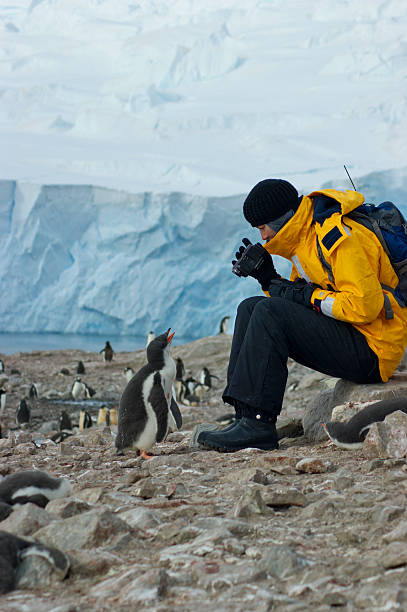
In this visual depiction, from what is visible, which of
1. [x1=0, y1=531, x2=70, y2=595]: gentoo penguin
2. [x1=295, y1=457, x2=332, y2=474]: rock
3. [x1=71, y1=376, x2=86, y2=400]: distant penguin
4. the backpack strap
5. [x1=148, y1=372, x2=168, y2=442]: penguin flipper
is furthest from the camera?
[x1=71, y1=376, x2=86, y2=400]: distant penguin

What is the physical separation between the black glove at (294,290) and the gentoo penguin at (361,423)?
460 millimetres

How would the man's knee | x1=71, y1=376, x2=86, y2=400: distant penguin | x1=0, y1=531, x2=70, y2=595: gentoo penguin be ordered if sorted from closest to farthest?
x1=0, y1=531, x2=70, y2=595: gentoo penguin
the man's knee
x1=71, y1=376, x2=86, y2=400: distant penguin

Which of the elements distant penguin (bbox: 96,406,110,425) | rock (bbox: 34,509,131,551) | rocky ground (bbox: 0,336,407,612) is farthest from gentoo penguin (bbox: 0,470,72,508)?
distant penguin (bbox: 96,406,110,425)

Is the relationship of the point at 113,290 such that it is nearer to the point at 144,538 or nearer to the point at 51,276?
the point at 51,276

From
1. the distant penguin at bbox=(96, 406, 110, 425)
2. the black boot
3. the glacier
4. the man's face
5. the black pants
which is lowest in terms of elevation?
the distant penguin at bbox=(96, 406, 110, 425)

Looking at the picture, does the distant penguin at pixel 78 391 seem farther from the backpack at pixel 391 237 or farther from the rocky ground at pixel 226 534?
the backpack at pixel 391 237

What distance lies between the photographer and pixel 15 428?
7645 mm

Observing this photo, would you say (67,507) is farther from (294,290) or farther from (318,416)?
(318,416)

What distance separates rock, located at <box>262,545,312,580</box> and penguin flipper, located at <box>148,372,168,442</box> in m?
1.99

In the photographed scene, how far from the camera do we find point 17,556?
1409 millimetres

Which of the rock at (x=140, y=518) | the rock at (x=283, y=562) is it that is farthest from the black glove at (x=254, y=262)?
the rock at (x=283, y=562)

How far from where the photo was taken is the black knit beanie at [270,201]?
105 inches

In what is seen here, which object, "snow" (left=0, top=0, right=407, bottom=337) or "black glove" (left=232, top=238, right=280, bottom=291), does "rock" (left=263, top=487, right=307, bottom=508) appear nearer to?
"black glove" (left=232, top=238, right=280, bottom=291)

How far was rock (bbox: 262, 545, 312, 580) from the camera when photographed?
52.6 inches
